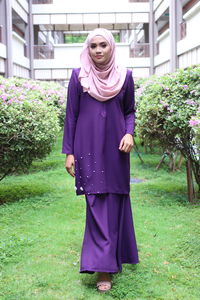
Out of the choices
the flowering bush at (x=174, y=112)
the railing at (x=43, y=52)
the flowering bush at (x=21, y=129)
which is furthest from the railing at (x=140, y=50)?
the flowering bush at (x=21, y=129)

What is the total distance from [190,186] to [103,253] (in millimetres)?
3398

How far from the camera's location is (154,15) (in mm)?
28250

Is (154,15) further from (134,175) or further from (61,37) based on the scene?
(134,175)

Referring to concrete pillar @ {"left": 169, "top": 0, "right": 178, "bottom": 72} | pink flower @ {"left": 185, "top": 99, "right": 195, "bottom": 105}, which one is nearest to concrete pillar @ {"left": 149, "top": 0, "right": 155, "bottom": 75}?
concrete pillar @ {"left": 169, "top": 0, "right": 178, "bottom": 72}

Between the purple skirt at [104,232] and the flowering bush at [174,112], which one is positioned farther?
the flowering bush at [174,112]

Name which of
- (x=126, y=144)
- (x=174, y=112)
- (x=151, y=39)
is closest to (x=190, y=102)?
(x=174, y=112)

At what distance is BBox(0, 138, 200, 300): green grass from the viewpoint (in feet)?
11.3

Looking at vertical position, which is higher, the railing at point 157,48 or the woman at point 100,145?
the railing at point 157,48

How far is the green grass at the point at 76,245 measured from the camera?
3.45m

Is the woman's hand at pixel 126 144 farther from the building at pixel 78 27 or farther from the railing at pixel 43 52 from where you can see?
the railing at pixel 43 52

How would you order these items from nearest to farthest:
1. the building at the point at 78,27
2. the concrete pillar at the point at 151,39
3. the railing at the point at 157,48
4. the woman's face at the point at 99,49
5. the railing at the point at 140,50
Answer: the woman's face at the point at 99,49 → the railing at the point at 157,48 → the building at the point at 78,27 → the concrete pillar at the point at 151,39 → the railing at the point at 140,50

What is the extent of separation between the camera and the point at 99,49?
336 centimetres

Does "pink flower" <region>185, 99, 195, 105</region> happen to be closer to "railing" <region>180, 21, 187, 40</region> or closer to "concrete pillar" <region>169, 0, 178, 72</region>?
"railing" <region>180, 21, 187, 40</region>

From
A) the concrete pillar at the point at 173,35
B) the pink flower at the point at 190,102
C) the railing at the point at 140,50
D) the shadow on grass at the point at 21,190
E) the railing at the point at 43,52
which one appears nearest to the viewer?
the pink flower at the point at 190,102
